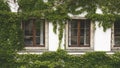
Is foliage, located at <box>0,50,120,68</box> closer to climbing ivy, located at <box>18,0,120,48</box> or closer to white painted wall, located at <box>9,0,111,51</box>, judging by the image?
white painted wall, located at <box>9,0,111,51</box>

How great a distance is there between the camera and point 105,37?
14.0 m

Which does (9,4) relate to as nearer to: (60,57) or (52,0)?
(52,0)

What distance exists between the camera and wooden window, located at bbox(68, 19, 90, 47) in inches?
556

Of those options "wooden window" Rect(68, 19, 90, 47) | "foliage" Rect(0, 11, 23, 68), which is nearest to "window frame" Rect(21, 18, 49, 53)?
"foliage" Rect(0, 11, 23, 68)

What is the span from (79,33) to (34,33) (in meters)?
1.92

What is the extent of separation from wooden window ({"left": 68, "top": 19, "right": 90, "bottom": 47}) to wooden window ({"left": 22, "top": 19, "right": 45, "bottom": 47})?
116 cm

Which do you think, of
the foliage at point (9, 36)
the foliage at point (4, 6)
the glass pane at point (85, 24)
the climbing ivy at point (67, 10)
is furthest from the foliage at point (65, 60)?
the foliage at point (4, 6)

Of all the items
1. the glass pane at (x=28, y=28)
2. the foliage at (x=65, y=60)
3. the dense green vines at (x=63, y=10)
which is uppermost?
the dense green vines at (x=63, y=10)

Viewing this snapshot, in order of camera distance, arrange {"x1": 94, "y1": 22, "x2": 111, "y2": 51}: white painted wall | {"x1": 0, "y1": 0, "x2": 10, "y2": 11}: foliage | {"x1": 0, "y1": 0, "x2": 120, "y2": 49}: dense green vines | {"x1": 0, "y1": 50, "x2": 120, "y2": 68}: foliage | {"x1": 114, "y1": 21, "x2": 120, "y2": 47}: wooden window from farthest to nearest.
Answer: {"x1": 114, "y1": 21, "x2": 120, "y2": 47}: wooden window, {"x1": 94, "y1": 22, "x2": 111, "y2": 51}: white painted wall, {"x1": 0, "y1": 50, "x2": 120, "y2": 68}: foliage, {"x1": 0, "y1": 0, "x2": 120, "y2": 49}: dense green vines, {"x1": 0, "y1": 0, "x2": 10, "y2": 11}: foliage

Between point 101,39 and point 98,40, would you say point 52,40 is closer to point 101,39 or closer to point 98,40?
point 98,40

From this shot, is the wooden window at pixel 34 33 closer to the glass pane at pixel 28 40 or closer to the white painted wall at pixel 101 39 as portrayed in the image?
the glass pane at pixel 28 40

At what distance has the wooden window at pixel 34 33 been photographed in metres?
14.0

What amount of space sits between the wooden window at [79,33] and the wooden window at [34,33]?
116 centimetres

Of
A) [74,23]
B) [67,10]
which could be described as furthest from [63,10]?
[74,23]
